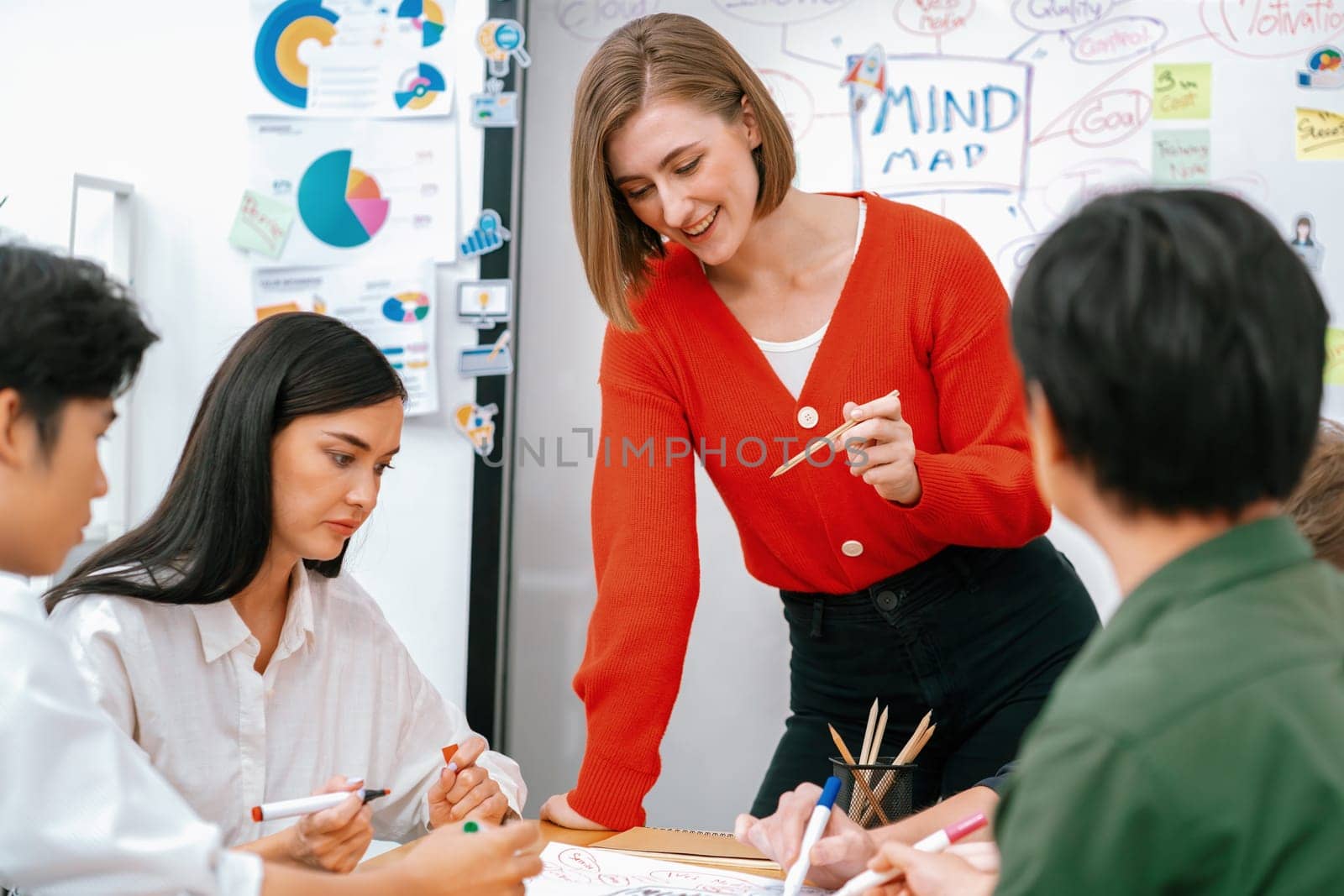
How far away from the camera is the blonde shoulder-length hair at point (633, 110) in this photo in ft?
4.52

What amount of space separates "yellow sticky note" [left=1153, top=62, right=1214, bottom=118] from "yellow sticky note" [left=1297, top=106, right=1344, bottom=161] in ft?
0.49

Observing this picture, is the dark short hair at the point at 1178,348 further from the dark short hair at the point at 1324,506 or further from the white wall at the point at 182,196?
the white wall at the point at 182,196

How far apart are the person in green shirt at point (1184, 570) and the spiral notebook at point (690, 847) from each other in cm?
66

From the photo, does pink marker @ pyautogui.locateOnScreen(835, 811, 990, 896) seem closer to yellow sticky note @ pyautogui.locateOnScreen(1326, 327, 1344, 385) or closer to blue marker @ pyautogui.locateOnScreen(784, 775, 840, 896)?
blue marker @ pyautogui.locateOnScreen(784, 775, 840, 896)

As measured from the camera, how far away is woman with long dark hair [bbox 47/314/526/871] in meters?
1.25

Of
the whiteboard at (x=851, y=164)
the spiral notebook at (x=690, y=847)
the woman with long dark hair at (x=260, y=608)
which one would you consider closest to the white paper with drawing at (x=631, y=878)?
the spiral notebook at (x=690, y=847)

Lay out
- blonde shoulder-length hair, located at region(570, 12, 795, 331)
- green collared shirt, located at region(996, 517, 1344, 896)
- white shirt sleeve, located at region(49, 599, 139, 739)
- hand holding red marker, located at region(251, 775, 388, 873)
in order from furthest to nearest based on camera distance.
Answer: blonde shoulder-length hair, located at region(570, 12, 795, 331)
white shirt sleeve, located at region(49, 599, 139, 739)
hand holding red marker, located at region(251, 775, 388, 873)
green collared shirt, located at region(996, 517, 1344, 896)

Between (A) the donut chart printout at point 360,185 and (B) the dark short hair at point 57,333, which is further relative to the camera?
(A) the donut chart printout at point 360,185

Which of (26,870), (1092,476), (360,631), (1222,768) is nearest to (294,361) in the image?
(360,631)

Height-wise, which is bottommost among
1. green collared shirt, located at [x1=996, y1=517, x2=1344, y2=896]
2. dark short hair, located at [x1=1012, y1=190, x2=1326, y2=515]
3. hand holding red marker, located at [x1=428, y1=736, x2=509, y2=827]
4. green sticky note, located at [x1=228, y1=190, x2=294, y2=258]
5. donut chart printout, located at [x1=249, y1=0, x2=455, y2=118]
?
hand holding red marker, located at [x1=428, y1=736, x2=509, y2=827]

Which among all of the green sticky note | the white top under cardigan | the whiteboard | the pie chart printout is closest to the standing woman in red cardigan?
the white top under cardigan

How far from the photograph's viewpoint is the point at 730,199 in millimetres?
1406

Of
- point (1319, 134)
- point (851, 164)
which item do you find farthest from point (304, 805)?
point (1319, 134)

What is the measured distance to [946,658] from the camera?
1407 mm
